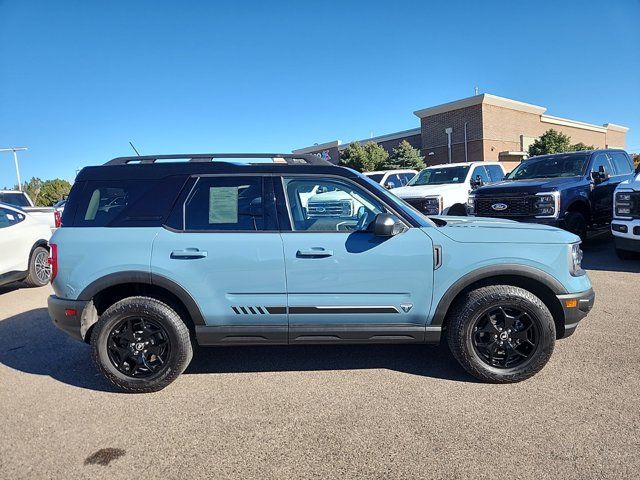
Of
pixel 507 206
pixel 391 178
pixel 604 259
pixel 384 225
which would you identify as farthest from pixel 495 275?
pixel 391 178

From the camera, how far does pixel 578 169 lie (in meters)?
9.14

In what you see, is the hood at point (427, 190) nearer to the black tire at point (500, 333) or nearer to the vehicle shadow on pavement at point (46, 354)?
the black tire at point (500, 333)

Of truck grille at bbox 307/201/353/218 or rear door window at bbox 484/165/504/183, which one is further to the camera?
rear door window at bbox 484/165/504/183

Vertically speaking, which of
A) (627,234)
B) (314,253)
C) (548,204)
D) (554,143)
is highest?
(554,143)

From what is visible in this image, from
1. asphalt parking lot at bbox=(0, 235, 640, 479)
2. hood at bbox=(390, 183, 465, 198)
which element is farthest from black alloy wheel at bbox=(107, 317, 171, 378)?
hood at bbox=(390, 183, 465, 198)

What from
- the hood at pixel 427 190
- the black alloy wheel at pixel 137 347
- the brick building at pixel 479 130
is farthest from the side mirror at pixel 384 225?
the brick building at pixel 479 130

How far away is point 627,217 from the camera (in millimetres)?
7281

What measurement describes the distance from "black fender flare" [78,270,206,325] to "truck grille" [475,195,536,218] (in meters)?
6.97

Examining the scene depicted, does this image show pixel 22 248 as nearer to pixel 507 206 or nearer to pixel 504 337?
pixel 504 337

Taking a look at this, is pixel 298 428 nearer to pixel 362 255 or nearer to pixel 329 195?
pixel 362 255

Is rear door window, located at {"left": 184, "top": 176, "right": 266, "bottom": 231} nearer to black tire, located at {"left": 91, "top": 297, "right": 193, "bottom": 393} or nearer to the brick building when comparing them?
black tire, located at {"left": 91, "top": 297, "right": 193, "bottom": 393}

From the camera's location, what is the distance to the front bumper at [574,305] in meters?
3.50

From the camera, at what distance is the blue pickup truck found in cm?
823

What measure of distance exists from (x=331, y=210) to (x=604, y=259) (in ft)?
22.8
